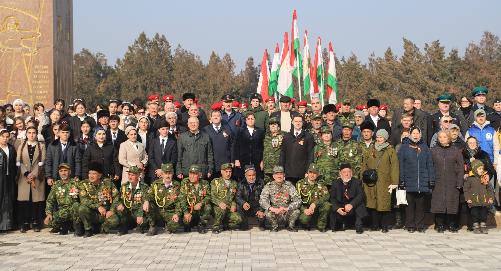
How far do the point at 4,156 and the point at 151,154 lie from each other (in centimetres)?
223

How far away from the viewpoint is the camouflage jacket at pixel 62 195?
10.2 metres

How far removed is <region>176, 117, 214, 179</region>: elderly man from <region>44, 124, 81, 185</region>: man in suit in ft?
5.08

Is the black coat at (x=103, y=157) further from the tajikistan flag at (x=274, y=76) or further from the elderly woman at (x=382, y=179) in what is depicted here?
the tajikistan flag at (x=274, y=76)

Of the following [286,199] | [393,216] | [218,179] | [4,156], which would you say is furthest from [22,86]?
[393,216]

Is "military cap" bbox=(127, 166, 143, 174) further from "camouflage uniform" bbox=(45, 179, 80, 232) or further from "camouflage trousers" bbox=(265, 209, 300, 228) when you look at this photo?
"camouflage trousers" bbox=(265, 209, 300, 228)

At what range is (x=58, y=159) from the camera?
412 inches

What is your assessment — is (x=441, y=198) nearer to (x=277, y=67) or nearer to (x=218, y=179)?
(x=218, y=179)

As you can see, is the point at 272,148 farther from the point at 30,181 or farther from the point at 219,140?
the point at 30,181

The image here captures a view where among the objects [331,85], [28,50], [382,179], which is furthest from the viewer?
[331,85]

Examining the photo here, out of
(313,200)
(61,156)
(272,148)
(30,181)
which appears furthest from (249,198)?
(30,181)

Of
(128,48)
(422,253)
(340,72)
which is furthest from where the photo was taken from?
(340,72)

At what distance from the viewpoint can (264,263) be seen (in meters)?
7.95

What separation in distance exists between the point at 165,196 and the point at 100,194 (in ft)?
3.15

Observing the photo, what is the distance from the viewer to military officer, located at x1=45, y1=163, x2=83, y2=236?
10.1 meters
